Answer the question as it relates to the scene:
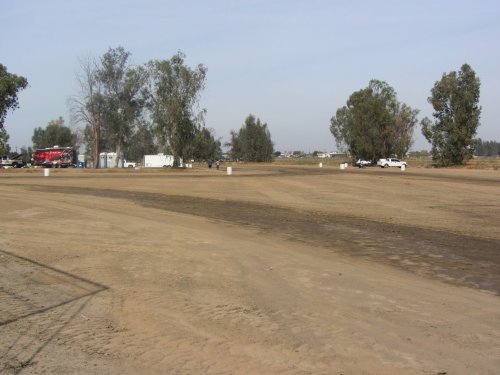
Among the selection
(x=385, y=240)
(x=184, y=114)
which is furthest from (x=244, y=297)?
(x=184, y=114)

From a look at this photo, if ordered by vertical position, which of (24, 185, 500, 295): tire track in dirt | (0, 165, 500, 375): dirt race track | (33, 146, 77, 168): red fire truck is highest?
(33, 146, 77, 168): red fire truck

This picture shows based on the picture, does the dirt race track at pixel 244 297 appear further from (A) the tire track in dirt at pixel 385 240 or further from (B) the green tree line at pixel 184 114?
(B) the green tree line at pixel 184 114

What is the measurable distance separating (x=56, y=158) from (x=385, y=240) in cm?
8179

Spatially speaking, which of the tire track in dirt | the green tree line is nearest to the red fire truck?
the green tree line

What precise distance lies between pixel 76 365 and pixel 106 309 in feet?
5.96

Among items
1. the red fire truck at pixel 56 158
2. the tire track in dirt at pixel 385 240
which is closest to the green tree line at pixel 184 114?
the red fire truck at pixel 56 158

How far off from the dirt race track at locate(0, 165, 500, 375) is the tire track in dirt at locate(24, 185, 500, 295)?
0.22ft

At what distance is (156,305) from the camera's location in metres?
6.69

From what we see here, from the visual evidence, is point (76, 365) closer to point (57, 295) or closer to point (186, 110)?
point (57, 295)

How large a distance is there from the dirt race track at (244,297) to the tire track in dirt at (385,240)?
0.07m

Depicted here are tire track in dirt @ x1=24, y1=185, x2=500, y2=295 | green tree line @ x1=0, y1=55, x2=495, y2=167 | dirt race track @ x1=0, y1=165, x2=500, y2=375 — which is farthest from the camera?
green tree line @ x1=0, y1=55, x2=495, y2=167

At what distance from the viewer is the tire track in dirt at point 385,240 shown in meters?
9.96

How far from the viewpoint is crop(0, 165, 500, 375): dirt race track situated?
16.1ft

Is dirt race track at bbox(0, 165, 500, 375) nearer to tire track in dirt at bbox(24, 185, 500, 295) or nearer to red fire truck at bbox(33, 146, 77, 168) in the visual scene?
tire track in dirt at bbox(24, 185, 500, 295)
